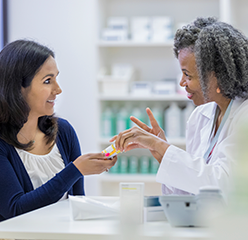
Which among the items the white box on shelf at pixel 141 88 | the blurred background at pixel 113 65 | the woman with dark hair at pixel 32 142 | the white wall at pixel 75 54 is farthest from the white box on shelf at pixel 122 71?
the woman with dark hair at pixel 32 142

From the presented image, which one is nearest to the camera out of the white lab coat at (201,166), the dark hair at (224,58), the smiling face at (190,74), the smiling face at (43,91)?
the white lab coat at (201,166)

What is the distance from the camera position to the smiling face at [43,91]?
159cm

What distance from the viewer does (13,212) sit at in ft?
4.28

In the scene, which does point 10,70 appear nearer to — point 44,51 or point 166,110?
point 44,51

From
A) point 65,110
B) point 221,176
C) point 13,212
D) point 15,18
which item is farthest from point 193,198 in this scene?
point 15,18

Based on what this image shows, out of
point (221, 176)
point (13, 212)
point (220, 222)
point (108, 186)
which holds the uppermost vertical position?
point (220, 222)

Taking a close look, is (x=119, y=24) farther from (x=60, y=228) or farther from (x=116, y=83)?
(x=60, y=228)

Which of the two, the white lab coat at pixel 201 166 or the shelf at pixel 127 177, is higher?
the white lab coat at pixel 201 166

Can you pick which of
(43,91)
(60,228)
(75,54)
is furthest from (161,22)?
(60,228)

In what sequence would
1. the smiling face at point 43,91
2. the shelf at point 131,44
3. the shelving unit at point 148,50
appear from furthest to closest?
the shelving unit at point 148,50 < the shelf at point 131,44 < the smiling face at point 43,91

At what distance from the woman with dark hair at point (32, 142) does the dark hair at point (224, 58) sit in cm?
58

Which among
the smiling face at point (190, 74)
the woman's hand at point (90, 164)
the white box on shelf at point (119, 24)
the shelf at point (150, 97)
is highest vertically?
the white box on shelf at point (119, 24)

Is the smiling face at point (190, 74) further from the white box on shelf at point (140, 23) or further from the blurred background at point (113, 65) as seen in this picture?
the white box on shelf at point (140, 23)

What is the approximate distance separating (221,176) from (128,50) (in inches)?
85.2
